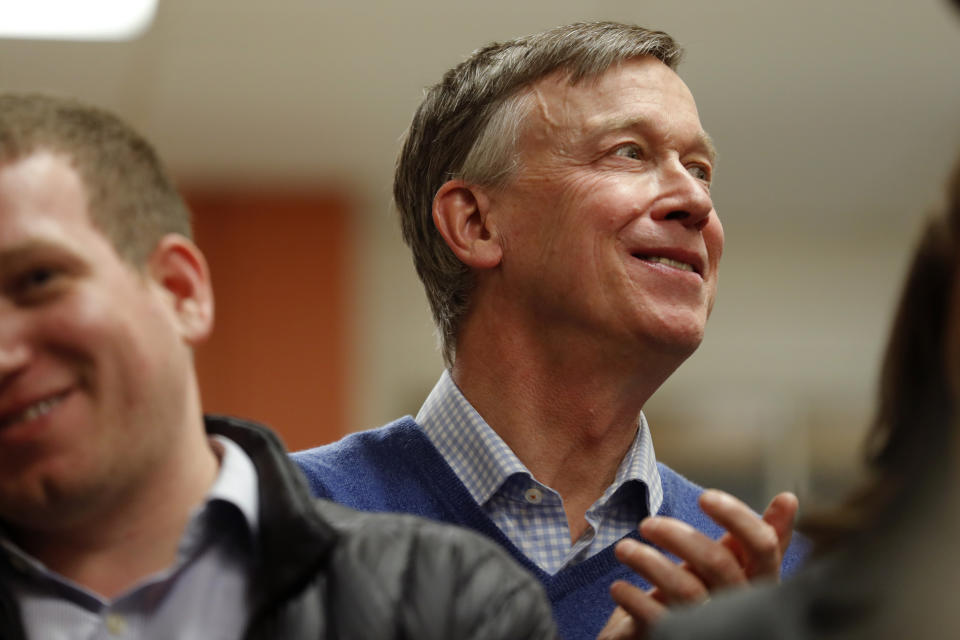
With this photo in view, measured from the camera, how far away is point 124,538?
38.5 inches

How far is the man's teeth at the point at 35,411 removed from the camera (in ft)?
3.01

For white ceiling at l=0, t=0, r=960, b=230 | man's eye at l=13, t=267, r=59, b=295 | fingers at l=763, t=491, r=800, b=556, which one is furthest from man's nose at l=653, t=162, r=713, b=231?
white ceiling at l=0, t=0, r=960, b=230

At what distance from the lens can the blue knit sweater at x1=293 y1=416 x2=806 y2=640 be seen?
136 centimetres

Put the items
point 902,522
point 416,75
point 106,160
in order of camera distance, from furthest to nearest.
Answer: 1. point 416,75
2. point 106,160
3. point 902,522

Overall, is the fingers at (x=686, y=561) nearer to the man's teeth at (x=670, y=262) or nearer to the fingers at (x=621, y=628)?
the fingers at (x=621, y=628)

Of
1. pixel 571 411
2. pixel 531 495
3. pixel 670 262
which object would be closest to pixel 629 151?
pixel 670 262

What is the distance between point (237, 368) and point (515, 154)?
130 inches

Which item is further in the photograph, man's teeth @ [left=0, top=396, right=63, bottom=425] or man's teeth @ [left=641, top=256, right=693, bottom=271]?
man's teeth @ [left=641, top=256, right=693, bottom=271]

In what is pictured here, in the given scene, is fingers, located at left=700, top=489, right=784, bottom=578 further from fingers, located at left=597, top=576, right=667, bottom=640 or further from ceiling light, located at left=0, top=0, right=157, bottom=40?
ceiling light, located at left=0, top=0, right=157, bottom=40

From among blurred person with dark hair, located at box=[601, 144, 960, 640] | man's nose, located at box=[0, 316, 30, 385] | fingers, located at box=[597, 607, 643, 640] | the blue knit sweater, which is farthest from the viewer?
the blue knit sweater

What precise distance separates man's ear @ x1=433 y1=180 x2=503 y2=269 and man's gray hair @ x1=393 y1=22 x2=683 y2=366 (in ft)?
0.07

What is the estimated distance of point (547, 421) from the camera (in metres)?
1.53

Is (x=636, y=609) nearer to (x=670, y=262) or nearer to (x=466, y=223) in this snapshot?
(x=670, y=262)

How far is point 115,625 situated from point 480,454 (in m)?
0.62
